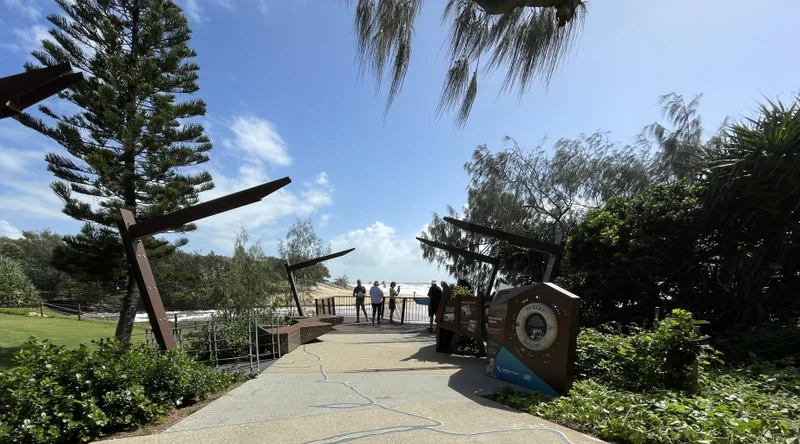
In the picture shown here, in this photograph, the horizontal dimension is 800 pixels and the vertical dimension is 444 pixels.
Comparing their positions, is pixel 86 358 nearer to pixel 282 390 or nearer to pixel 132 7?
pixel 282 390

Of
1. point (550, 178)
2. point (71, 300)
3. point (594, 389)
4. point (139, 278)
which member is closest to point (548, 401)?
point (594, 389)

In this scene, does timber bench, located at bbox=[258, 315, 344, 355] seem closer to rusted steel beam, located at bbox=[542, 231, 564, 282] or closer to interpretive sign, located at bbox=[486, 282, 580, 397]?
interpretive sign, located at bbox=[486, 282, 580, 397]

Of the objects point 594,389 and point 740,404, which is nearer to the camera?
point 740,404

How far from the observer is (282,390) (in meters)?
5.36

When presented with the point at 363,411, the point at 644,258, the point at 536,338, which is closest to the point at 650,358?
the point at 536,338

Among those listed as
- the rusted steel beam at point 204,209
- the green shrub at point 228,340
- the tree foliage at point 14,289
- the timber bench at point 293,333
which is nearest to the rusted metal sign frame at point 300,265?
the timber bench at point 293,333

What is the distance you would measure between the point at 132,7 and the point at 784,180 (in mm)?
17969

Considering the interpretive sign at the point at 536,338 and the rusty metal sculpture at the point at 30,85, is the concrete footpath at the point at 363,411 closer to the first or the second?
the interpretive sign at the point at 536,338

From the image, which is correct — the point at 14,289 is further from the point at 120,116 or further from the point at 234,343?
the point at 234,343

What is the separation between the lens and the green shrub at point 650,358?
4594 mm

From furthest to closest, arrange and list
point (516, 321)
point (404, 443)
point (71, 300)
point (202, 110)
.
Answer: point (71, 300)
point (202, 110)
point (516, 321)
point (404, 443)

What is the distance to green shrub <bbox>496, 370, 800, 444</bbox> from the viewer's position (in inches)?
123

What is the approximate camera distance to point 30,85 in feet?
10.7

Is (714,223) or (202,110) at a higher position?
(202,110)
